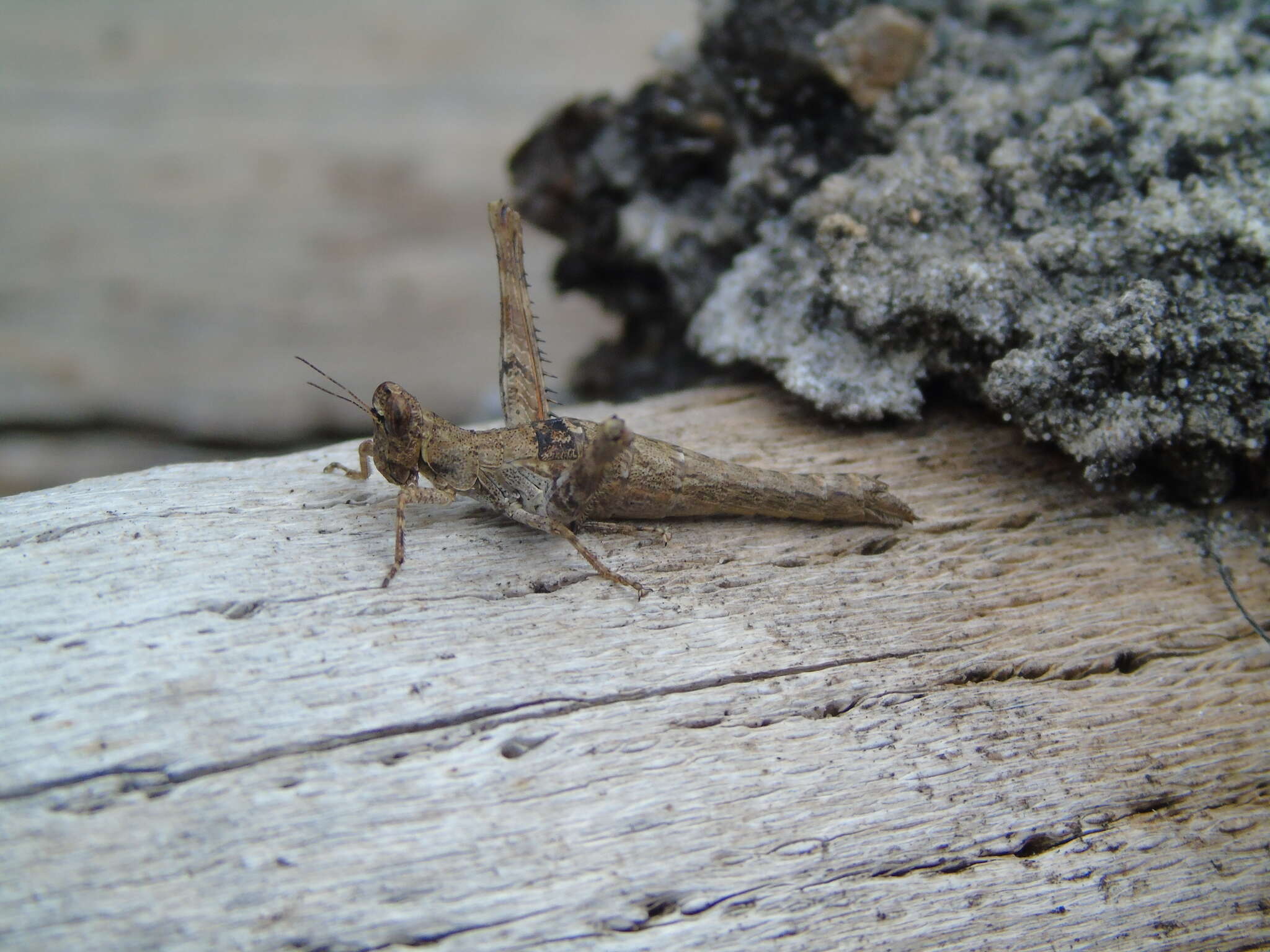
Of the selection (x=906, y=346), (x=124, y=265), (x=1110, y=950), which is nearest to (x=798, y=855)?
(x=1110, y=950)

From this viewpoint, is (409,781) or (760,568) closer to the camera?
(409,781)

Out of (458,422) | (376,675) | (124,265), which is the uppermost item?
(124,265)

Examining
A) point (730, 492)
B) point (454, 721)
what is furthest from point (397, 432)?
point (730, 492)

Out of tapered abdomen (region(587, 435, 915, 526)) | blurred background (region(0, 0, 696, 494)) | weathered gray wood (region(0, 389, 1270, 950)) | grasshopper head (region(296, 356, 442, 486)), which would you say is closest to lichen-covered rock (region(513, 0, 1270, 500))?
tapered abdomen (region(587, 435, 915, 526))

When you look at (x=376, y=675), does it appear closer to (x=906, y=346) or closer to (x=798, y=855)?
(x=798, y=855)

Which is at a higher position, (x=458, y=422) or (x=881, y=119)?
(x=881, y=119)

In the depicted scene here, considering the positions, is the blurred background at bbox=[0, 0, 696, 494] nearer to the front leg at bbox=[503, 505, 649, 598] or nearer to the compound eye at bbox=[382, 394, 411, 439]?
the compound eye at bbox=[382, 394, 411, 439]
